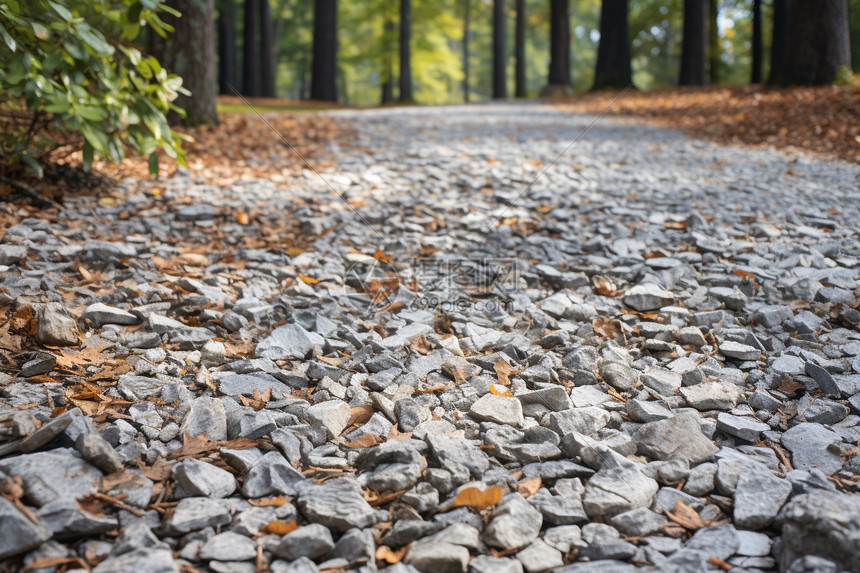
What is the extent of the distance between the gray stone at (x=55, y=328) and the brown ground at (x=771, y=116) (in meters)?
6.84

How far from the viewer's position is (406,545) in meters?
1.57

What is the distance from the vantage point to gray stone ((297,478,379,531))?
1.59m

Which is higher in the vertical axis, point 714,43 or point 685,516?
point 714,43

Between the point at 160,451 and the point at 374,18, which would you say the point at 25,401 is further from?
the point at 374,18

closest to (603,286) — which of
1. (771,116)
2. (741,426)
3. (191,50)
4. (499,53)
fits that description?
(741,426)

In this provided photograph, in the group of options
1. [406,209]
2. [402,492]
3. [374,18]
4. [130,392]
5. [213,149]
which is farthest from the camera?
[374,18]

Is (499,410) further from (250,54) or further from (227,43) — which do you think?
(250,54)

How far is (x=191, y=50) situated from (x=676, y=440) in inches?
239

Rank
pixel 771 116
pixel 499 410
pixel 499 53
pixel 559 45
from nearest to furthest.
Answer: pixel 499 410 → pixel 771 116 → pixel 559 45 → pixel 499 53

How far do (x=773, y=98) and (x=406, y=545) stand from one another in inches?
423

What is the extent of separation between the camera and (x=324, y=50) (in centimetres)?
1738

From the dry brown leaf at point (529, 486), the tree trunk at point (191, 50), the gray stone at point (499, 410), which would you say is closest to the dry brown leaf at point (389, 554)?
the dry brown leaf at point (529, 486)

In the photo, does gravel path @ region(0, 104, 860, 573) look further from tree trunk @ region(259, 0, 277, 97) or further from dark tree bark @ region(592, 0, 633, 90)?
tree trunk @ region(259, 0, 277, 97)

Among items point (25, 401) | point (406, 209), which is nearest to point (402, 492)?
point (25, 401)
